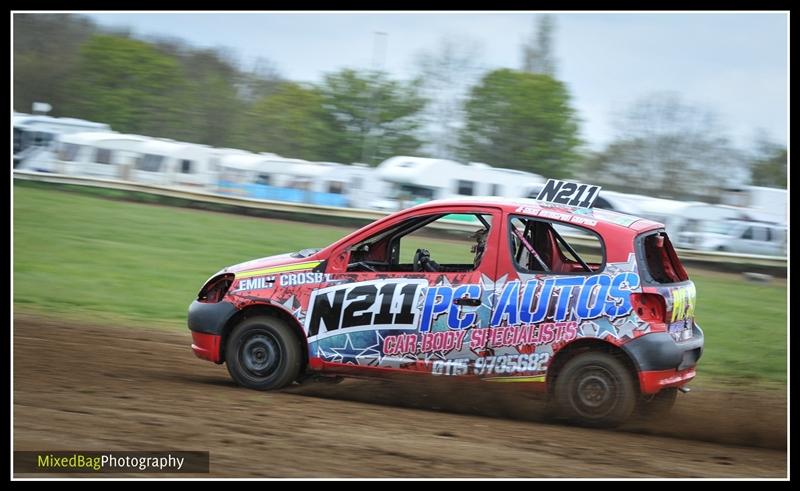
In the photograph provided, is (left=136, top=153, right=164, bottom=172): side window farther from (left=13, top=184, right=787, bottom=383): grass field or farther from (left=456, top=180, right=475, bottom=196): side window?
(left=456, top=180, right=475, bottom=196): side window

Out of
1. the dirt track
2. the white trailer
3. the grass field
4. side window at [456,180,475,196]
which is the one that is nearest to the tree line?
the white trailer

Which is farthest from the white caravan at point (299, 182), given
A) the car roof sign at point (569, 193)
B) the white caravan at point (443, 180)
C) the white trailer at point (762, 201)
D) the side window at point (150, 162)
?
the car roof sign at point (569, 193)

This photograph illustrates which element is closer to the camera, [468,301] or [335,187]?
[468,301]

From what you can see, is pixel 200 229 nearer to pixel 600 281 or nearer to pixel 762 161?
pixel 600 281

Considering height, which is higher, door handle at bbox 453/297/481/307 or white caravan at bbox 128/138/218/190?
white caravan at bbox 128/138/218/190

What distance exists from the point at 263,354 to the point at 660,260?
3.30 metres

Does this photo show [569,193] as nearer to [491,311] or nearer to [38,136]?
[491,311]

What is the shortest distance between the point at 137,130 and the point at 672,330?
23697 mm

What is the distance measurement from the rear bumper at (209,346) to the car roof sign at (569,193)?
2944 mm

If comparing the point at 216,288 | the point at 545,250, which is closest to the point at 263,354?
the point at 216,288

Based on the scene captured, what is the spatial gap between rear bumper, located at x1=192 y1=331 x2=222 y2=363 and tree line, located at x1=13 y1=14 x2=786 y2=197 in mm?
19989

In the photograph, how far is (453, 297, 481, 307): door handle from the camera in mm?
6641

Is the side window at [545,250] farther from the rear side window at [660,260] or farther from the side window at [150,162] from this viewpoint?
the side window at [150,162]

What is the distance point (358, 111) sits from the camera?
2731 cm
